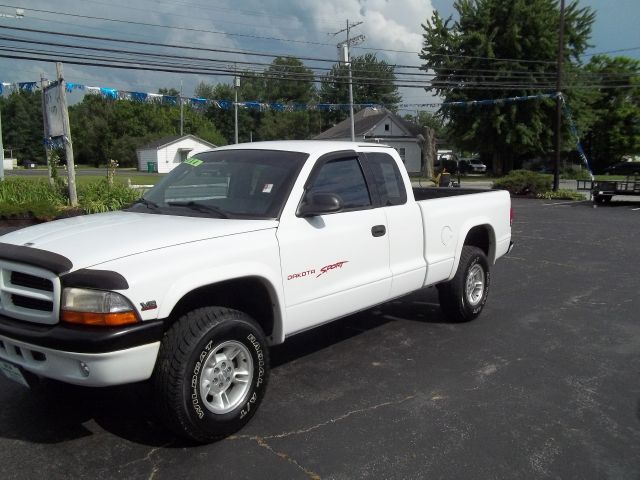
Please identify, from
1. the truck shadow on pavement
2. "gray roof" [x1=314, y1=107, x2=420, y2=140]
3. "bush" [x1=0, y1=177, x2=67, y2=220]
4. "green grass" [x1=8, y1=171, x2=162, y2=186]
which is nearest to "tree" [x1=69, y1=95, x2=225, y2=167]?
"gray roof" [x1=314, y1=107, x2=420, y2=140]

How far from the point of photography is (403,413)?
401cm

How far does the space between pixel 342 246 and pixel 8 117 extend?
363 feet

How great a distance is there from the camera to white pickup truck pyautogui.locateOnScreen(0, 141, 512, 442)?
123 inches

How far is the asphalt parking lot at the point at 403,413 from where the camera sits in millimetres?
3330

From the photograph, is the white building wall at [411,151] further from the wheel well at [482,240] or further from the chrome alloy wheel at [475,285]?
the chrome alloy wheel at [475,285]

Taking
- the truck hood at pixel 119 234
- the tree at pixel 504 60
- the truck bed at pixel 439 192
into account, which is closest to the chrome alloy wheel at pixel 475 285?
the truck bed at pixel 439 192

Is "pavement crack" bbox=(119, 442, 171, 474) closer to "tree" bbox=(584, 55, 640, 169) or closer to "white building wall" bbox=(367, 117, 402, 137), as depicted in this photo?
"tree" bbox=(584, 55, 640, 169)

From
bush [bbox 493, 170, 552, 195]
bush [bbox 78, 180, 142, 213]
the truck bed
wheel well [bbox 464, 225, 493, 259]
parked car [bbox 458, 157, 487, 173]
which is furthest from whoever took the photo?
parked car [bbox 458, 157, 487, 173]

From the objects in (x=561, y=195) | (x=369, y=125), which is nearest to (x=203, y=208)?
(x=561, y=195)

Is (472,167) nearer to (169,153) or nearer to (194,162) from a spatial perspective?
(169,153)

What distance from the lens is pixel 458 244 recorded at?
5855 millimetres

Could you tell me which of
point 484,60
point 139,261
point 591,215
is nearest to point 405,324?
point 139,261

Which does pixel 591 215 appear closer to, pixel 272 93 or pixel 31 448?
pixel 31 448

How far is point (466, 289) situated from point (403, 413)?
2369mm
